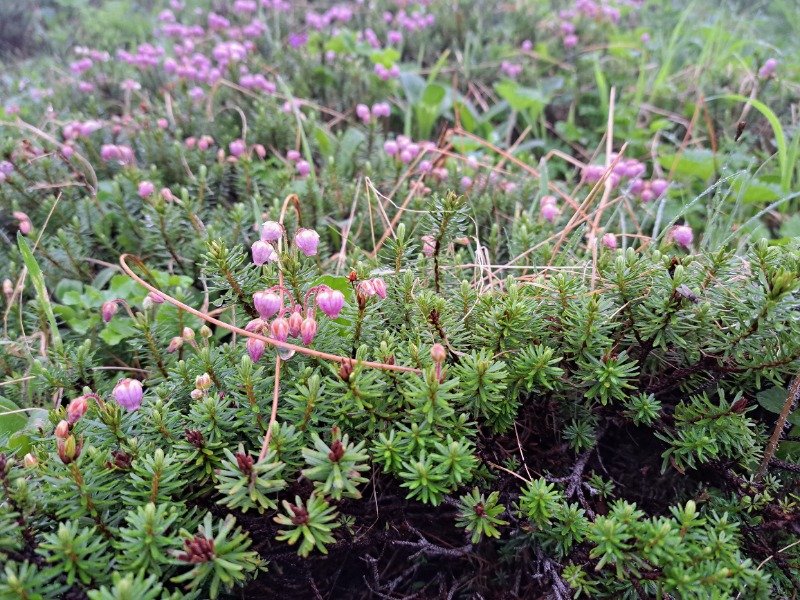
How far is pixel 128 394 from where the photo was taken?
1.42 meters

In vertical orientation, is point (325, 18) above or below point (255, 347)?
below

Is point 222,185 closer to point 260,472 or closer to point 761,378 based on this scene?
point 260,472

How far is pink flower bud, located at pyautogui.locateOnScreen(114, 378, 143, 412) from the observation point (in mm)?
1415

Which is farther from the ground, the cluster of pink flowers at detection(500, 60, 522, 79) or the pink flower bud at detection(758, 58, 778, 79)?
the pink flower bud at detection(758, 58, 778, 79)

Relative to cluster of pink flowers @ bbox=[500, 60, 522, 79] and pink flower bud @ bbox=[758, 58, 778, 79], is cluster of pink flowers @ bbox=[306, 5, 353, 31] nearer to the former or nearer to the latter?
cluster of pink flowers @ bbox=[500, 60, 522, 79]

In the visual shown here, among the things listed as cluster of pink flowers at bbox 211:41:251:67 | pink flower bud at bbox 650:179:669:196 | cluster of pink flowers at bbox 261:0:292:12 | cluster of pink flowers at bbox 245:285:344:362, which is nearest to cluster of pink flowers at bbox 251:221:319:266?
cluster of pink flowers at bbox 245:285:344:362

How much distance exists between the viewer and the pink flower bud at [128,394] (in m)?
1.42

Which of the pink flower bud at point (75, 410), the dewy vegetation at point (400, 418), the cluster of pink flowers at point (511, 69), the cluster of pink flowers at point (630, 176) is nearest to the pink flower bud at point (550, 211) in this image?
the dewy vegetation at point (400, 418)

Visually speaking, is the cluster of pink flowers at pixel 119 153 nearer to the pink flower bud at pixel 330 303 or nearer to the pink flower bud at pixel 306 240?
the pink flower bud at pixel 306 240

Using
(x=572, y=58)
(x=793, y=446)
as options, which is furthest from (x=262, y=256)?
(x=572, y=58)

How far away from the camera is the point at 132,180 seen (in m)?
2.82

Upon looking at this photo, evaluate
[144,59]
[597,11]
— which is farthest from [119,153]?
[597,11]

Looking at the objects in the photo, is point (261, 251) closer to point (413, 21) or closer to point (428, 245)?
point (428, 245)

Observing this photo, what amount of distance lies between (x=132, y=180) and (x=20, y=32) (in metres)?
5.79
